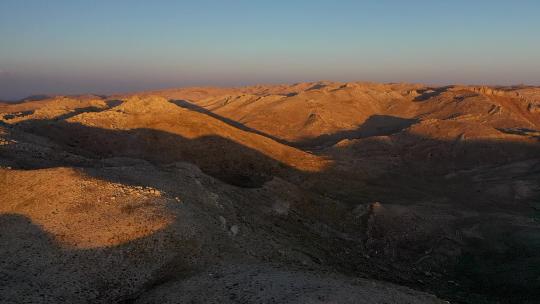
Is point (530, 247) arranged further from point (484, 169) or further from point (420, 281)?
point (484, 169)

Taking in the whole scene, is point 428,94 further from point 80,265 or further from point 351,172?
point 80,265

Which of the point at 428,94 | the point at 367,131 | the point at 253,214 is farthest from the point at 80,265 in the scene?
the point at 428,94

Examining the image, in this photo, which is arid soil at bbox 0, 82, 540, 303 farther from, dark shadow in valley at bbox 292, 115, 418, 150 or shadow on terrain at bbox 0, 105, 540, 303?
dark shadow in valley at bbox 292, 115, 418, 150

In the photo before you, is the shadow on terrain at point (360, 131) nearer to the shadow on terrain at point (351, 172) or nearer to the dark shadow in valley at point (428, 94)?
the shadow on terrain at point (351, 172)

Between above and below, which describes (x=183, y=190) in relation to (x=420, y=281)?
above

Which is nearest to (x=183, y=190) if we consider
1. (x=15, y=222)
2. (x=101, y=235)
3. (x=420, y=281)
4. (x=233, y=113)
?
(x=101, y=235)

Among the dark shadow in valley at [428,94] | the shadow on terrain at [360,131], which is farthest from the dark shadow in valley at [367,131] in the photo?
the dark shadow in valley at [428,94]
